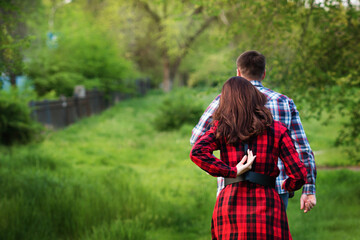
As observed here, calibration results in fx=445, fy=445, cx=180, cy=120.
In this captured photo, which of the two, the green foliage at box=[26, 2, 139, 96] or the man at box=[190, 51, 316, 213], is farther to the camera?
the green foliage at box=[26, 2, 139, 96]

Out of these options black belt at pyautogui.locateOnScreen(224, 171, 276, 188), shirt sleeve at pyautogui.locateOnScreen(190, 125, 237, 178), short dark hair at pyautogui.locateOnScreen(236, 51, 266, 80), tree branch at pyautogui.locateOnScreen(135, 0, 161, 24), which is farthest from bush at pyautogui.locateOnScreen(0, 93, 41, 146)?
tree branch at pyautogui.locateOnScreen(135, 0, 161, 24)

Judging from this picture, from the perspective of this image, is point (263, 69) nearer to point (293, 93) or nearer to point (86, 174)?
point (293, 93)

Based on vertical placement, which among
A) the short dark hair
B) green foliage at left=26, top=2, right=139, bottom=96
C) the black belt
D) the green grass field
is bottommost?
the green grass field

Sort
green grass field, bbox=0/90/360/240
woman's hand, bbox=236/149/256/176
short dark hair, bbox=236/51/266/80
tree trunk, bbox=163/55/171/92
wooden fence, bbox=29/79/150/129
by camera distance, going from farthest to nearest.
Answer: tree trunk, bbox=163/55/171/92, wooden fence, bbox=29/79/150/129, green grass field, bbox=0/90/360/240, short dark hair, bbox=236/51/266/80, woman's hand, bbox=236/149/256/176

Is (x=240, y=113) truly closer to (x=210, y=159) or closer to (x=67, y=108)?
(x=210, y=159)

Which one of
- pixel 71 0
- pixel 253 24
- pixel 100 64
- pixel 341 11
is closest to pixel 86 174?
pixel 253 24

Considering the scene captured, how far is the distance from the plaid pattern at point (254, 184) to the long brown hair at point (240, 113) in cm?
8

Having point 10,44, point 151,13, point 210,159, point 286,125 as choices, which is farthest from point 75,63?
point 210,159

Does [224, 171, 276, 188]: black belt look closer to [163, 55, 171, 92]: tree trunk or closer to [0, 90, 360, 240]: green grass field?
[0, 90, 360, 240]: green grass field

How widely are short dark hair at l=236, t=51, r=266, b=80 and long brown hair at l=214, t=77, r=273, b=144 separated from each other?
510 mm

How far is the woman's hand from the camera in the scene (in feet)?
8.43

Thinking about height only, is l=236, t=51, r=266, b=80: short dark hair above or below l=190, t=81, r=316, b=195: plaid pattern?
above

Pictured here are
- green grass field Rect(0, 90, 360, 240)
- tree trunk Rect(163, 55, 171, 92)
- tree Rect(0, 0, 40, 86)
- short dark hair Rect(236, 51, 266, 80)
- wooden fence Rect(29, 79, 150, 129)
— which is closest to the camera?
short dark hair Rect(236, 51, 266, 80)

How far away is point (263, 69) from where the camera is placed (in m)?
3.20
